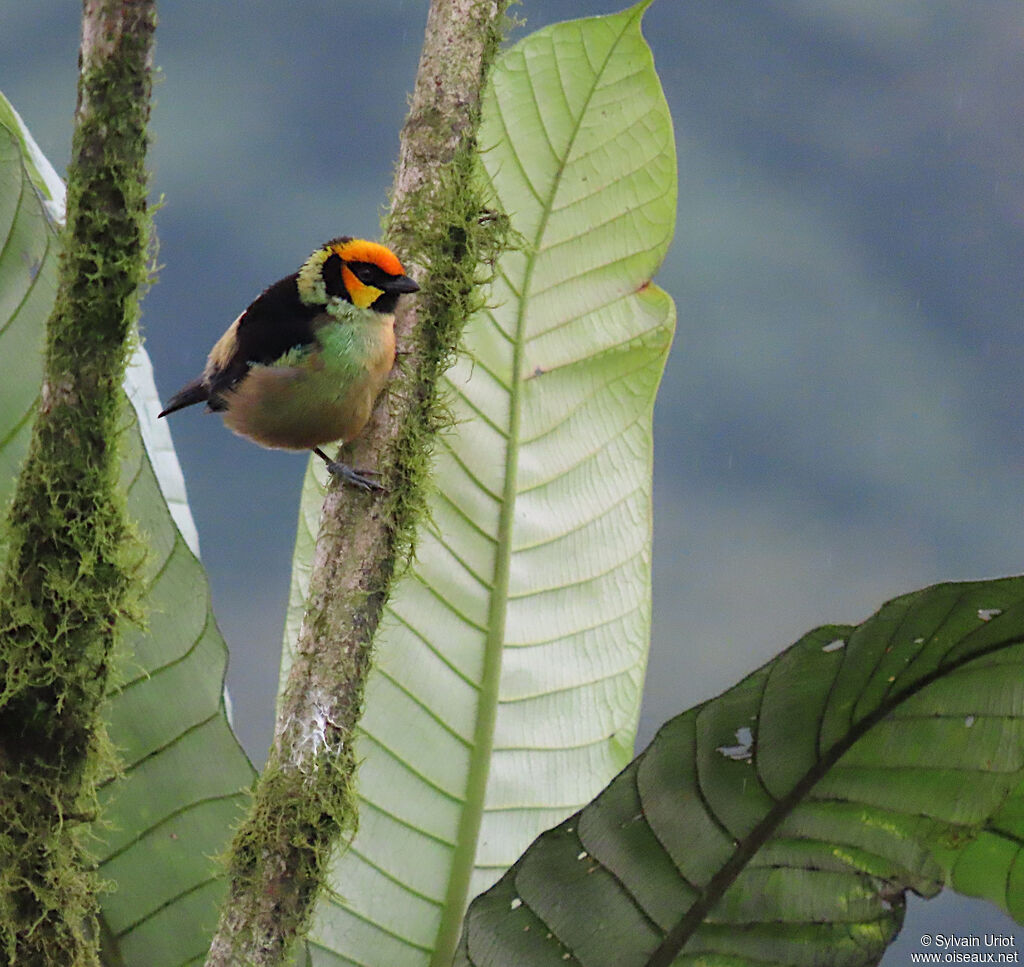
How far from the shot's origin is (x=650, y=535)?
2.24 meters

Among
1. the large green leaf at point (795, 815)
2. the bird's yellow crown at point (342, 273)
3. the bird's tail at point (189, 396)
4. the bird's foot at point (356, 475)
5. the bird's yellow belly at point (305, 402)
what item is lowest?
the large green leaf at point (795, 815)

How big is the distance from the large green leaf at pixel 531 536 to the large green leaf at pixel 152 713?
0.82ft

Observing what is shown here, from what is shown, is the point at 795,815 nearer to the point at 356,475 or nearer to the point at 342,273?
the point at 356,475

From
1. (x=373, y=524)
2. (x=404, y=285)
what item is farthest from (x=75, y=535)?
(x=404, y=285)

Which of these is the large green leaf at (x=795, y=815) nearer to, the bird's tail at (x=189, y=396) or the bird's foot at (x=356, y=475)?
the bird's foot at (x=356, y=475)

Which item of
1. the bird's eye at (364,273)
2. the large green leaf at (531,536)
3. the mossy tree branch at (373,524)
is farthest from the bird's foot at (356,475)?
the bird's eye at (364,273)

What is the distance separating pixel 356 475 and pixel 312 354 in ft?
1.60

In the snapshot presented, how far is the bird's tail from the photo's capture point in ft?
7.80

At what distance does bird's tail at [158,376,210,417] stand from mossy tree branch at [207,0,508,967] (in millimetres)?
639

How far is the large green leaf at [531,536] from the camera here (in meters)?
2.03

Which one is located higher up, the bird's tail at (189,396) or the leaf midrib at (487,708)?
the bird's tail at (189,396)

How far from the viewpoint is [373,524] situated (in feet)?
5.52

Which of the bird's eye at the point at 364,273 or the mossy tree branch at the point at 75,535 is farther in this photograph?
the bird's eye at the point at 364,273

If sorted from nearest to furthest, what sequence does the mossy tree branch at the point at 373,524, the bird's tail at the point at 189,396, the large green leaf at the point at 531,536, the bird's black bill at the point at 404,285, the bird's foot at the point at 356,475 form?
the mossy tree branch at the point at 373,524
the bird's foot at the point at 356,475
the bird's black bill at the point at 404,285
the large green leaf at the point at 531,536
the bird's tail at the point at 189,396
